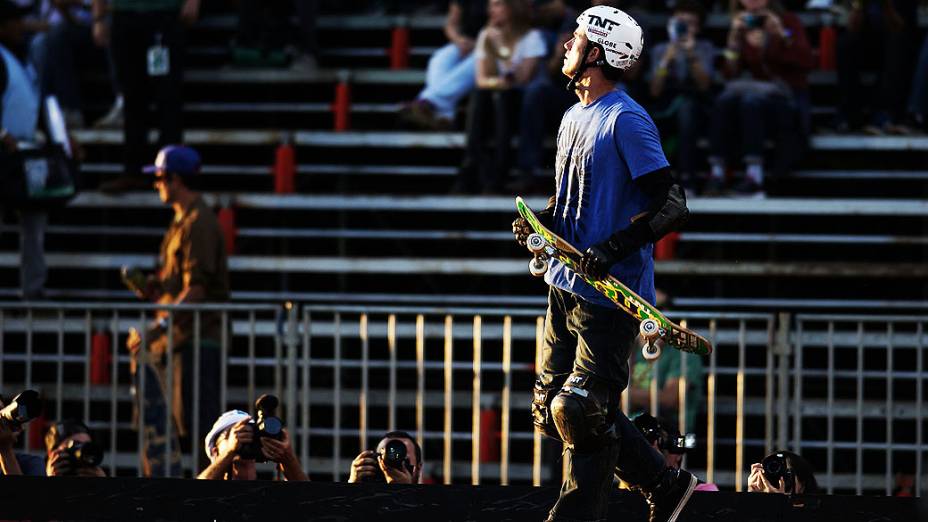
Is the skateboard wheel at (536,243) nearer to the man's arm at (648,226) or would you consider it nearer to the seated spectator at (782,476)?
the man's arm at (648,226)

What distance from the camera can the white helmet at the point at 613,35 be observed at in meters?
7.09

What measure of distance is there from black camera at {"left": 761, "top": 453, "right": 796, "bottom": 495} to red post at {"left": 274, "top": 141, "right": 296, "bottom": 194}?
6385 mm

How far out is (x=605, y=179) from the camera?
7070mm

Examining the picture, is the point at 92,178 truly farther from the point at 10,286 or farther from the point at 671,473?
the point at 671,473

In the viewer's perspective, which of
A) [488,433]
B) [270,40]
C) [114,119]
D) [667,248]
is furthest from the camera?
[270,40]

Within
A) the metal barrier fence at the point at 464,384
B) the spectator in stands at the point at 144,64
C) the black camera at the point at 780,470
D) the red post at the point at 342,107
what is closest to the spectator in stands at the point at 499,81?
the metal barrier fence at the point at 464,384

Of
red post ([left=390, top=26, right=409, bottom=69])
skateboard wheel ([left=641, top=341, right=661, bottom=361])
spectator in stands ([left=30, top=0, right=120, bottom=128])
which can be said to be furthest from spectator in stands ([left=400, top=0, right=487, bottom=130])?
skateboard wheel ([left=641, top=341, right=661, bottom=361])

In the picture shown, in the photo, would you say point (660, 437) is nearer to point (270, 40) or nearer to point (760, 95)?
point (760, 95)

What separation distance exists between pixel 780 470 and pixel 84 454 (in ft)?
10.8

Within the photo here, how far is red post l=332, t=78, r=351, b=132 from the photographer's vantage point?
14.1 meters

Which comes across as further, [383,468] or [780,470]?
[383,468]

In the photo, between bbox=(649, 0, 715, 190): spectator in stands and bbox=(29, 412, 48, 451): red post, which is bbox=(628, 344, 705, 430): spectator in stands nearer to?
bbox=(649, 0, 715, 190): spectator in stands

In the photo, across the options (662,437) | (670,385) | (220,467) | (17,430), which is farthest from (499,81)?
(17,430)

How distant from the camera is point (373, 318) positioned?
12141 millimetres
